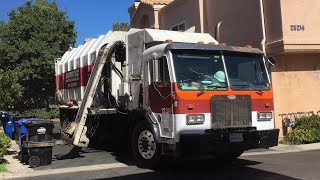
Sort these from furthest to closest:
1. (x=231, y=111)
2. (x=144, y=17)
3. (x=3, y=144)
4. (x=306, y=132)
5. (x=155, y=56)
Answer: (x=144, y=17)
(x=306, y=132)
(x=3, y=144)
(x=155, y=56)
(x=231, y=111)

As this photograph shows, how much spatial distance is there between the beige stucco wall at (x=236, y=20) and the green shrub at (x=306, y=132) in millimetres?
3170

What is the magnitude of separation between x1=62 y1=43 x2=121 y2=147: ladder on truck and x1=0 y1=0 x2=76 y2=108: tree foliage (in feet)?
73.0

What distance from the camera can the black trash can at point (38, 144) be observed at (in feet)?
36.1

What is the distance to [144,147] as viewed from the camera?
10188 mm

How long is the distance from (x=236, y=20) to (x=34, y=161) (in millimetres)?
10111

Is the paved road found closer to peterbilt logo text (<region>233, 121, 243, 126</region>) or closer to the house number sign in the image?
peterbilt logo text (<region>233, 121, 243, 126</region>)

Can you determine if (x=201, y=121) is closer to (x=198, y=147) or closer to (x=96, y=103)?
(x=198, y=147)

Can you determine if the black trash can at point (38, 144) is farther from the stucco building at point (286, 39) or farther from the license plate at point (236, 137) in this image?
the stucco building at point (286, 39)

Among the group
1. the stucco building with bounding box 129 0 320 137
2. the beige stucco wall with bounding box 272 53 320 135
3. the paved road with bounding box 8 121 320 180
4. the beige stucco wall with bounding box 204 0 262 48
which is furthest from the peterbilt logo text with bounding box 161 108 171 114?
the beige stucco wall with bounding box 204 0 262 48

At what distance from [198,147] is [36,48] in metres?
27.5

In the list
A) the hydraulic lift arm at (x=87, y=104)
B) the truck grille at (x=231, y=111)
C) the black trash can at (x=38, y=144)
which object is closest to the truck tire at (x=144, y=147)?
the truck grille at (x=231, y=111)

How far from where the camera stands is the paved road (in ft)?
30.1

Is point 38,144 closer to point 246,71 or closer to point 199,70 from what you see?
point 199,70

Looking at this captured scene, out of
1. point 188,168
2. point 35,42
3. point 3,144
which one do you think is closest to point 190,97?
point 188,168
